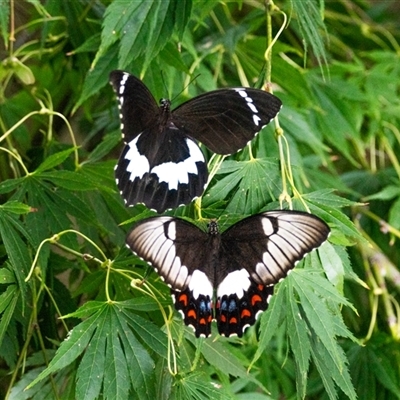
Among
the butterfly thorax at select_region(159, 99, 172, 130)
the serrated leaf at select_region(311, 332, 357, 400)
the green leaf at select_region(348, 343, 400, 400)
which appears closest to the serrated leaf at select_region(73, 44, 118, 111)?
the butterfly thorax at select_region(159, 99, 172, 130)

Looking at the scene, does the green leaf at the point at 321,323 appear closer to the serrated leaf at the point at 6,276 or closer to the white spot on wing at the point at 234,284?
the white spot on wing at the point at 234,284

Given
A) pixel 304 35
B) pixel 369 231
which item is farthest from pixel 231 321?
pixel 369 231

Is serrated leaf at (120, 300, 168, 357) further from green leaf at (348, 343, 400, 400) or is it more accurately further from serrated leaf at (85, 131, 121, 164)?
green leaf at (348, 343, 400, 400)

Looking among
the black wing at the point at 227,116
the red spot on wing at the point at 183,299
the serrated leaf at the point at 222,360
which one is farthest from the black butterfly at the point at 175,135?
the serrated leaf at the point at 222,360

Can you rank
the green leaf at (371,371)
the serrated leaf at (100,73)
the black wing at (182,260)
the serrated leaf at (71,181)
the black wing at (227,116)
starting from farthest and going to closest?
the green leaf at (371,371) < the serrated leaf at (100,73) < the serrated leaf at (71,181) < the black wing at (227,116) < the black wing at (182,260)

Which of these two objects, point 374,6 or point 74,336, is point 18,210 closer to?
point 74,336

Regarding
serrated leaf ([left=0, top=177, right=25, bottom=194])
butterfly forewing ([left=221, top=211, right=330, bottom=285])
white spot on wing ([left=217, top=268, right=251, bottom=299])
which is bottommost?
white spot on wing ([left=217, top=268, right=251, bottom=299])
